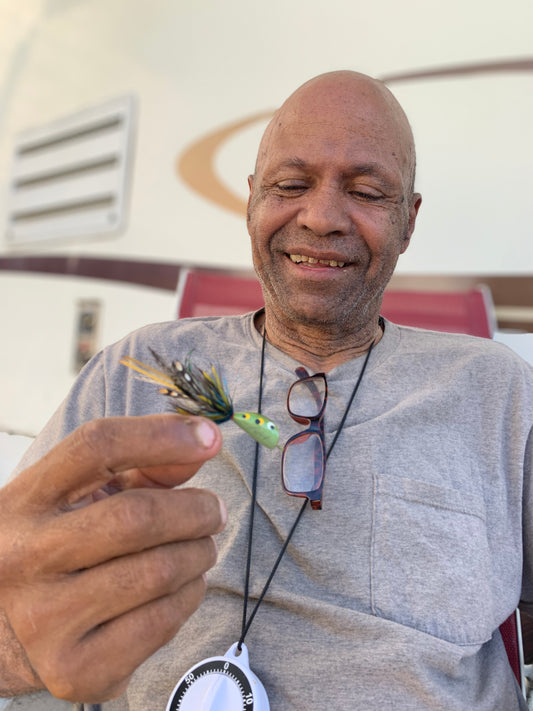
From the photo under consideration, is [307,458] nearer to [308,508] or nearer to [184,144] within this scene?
[308,508]

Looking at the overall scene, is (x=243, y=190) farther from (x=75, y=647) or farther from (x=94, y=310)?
(x=75, y=647)

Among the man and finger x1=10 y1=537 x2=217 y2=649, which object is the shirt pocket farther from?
finger x1=10 y1=537 x2=217 y2=649

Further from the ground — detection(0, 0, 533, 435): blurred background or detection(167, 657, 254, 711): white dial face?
detection(0, 0, 533, 435): blurred background

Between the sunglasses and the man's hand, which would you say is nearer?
the man's hand

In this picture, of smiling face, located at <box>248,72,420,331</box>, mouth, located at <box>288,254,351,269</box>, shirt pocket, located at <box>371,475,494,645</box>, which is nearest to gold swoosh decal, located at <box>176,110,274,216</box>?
smiling face, located at <box>248,72,420,331</box>

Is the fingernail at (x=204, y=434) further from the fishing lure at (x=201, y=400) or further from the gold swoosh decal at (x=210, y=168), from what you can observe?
the gold swoosh decal at (x=210, y=168)

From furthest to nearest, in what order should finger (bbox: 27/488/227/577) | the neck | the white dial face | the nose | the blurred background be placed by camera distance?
the blurred background < the neck < the nose < the white dial face < finger (bbox: 27/488/227/577)
